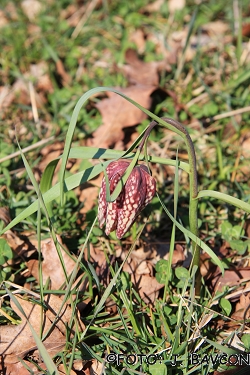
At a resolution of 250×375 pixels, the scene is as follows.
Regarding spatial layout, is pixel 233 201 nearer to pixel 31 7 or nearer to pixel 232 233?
pixel 232 233

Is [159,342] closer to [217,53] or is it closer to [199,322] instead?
[199,322]

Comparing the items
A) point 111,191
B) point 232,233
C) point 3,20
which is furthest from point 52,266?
point 3,20

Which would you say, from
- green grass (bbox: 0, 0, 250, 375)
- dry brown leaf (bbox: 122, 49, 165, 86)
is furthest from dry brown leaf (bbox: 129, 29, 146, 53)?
dry brown leaf (bbox: 122, 49, 165, 86)

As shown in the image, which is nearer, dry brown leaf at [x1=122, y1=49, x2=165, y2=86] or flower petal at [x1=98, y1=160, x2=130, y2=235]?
flower petal at [x1=98, y1=160, x2=130, y2=235]

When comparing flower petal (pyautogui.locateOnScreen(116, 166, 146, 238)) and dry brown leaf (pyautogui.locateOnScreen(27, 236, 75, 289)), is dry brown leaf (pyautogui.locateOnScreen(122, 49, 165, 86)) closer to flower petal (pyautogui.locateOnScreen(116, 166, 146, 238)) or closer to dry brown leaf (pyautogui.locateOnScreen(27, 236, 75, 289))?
dry brown leaf (pyautogui.locateOnScreen(27, 236, 75, 289))

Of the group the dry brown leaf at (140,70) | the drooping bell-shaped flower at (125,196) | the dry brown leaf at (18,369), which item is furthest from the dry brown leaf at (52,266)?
the dry brown leaf at (140,70)
